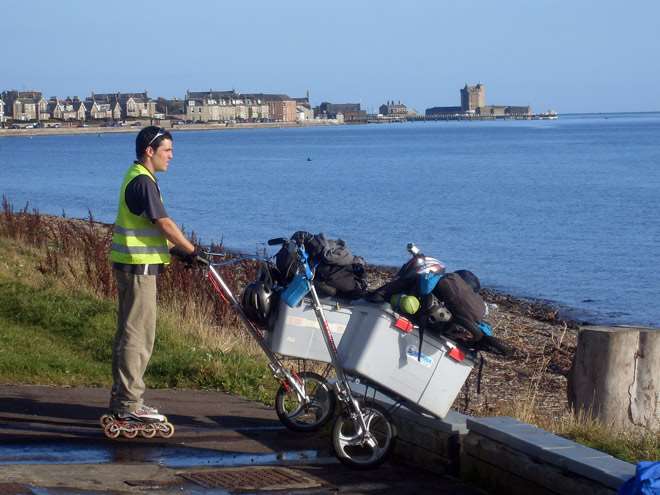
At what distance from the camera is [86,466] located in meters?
6.88

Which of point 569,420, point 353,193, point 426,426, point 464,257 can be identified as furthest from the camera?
point 353,193

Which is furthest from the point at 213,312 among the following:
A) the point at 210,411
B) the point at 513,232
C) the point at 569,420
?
the point at 513,232

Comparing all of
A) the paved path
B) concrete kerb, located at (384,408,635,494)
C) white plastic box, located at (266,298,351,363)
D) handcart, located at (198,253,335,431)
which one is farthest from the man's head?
concrete kerb, located at (384,408,635,494)

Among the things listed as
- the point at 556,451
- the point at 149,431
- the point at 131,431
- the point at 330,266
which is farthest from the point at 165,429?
the point at 556,451

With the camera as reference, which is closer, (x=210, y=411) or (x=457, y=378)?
(x=457, y=378)

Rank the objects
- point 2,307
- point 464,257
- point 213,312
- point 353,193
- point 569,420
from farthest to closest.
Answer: point 353,193 < point 464,257 < point 213,312 < point 2,307 < point 569,420

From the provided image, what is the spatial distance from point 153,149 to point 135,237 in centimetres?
60

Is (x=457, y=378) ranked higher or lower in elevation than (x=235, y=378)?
higher

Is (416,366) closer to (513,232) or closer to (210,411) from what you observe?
(210,411)

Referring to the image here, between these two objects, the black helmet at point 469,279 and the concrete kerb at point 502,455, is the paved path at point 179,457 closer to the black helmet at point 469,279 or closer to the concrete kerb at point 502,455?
the concrete kerb at point 502,455

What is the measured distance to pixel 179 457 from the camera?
7.27 m

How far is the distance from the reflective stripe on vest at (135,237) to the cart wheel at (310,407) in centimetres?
128

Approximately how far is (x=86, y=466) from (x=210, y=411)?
1.89 metres

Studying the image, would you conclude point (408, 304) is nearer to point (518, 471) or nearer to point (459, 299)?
point (459, 299)
